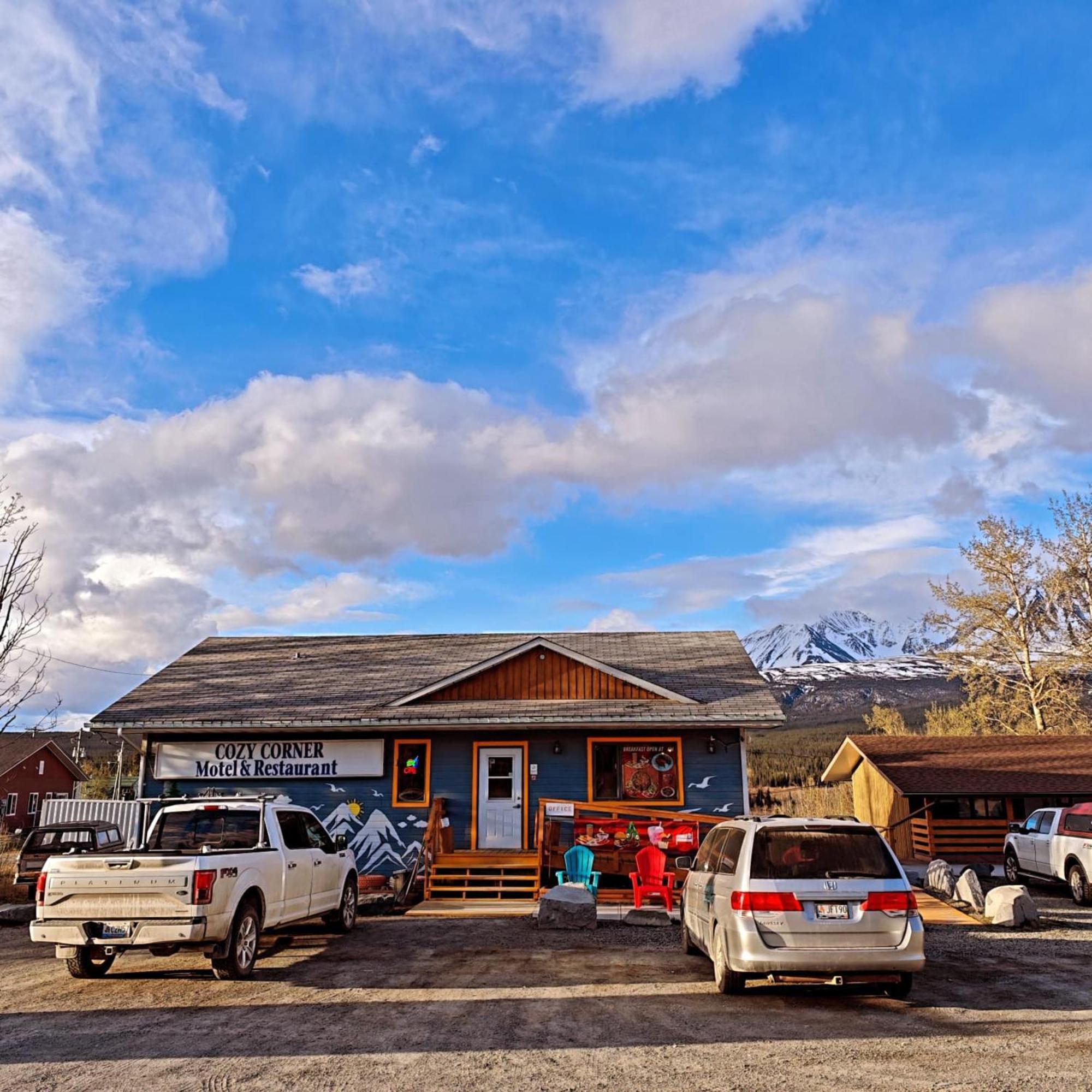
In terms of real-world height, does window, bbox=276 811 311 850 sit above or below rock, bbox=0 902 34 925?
above

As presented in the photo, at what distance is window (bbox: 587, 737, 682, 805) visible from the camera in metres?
18.8

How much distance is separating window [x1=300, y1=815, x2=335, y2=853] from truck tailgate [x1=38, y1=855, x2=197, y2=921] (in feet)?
9.77

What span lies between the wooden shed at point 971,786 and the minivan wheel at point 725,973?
17.6 m

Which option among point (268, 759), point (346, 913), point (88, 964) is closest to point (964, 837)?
point (268, 759)

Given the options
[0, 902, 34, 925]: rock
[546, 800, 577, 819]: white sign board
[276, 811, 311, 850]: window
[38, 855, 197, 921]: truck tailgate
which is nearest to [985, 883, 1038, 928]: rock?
[546, 800, 577, 819]: white sign board

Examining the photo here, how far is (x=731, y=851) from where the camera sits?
364 inches

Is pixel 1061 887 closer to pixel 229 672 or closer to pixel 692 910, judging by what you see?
pixel 692 910

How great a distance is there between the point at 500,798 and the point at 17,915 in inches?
333

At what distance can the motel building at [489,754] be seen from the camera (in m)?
18.2

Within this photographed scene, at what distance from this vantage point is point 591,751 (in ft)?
62.3

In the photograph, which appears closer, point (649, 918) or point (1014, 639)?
point (649, 918)

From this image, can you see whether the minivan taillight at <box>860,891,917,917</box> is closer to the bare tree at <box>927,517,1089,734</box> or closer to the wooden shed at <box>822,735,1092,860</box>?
the wooden shed at <box>822,735,1092,860</box>

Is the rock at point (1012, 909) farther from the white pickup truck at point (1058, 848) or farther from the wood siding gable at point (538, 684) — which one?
the wood siding gable at point (538, 684)

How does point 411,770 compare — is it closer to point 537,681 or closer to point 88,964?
point 537,681
